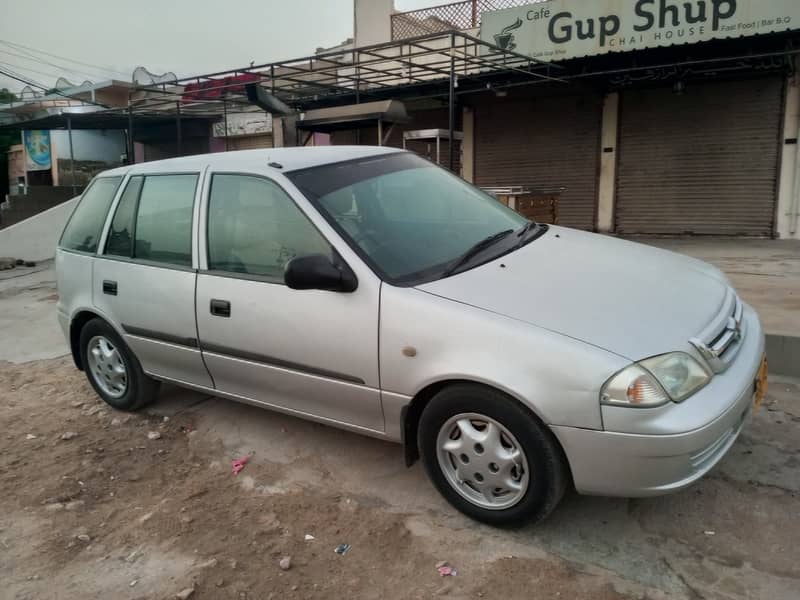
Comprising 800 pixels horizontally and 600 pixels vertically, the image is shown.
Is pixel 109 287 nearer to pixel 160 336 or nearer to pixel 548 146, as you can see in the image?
pixel 160 336

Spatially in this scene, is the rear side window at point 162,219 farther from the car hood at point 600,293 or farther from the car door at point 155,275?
the car hood at point 600,293

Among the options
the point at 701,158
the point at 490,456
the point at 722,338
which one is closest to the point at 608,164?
the point at 701,158

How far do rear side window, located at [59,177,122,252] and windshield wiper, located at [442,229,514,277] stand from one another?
2.61 meters

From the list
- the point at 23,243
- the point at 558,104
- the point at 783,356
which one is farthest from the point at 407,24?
the point at 783,356

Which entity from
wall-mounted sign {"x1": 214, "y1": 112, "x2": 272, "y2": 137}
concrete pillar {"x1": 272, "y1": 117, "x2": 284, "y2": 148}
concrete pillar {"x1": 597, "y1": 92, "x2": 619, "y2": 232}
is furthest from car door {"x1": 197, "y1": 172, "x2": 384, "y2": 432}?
wall-mounted sign {"x1": 214, "y1": 112, "x2": 272, "y2": 137}

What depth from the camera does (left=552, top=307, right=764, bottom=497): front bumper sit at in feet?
7.59

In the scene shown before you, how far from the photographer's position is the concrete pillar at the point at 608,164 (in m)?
12.1

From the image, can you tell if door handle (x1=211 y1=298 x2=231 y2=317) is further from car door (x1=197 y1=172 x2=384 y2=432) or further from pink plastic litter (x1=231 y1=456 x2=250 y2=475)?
pink plastic litter (x1=231 y1=456 x2=250 y2=475)

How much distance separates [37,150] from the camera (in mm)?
27438

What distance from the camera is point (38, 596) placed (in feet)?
8.38

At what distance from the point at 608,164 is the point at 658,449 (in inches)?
436

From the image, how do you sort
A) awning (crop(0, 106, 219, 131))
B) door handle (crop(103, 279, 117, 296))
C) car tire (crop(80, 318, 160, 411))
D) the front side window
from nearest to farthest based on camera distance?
the front side window < door handle (crop(103, 279, 117, 296)) < car tire (crop(80, 318, 160, 411)) < awning (crop(0, 106, 219, 131))

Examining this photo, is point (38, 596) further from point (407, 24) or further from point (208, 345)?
point (407, 24)

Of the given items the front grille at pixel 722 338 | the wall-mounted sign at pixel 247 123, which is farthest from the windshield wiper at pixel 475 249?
the wall-mounted sign at pixel 247 123
